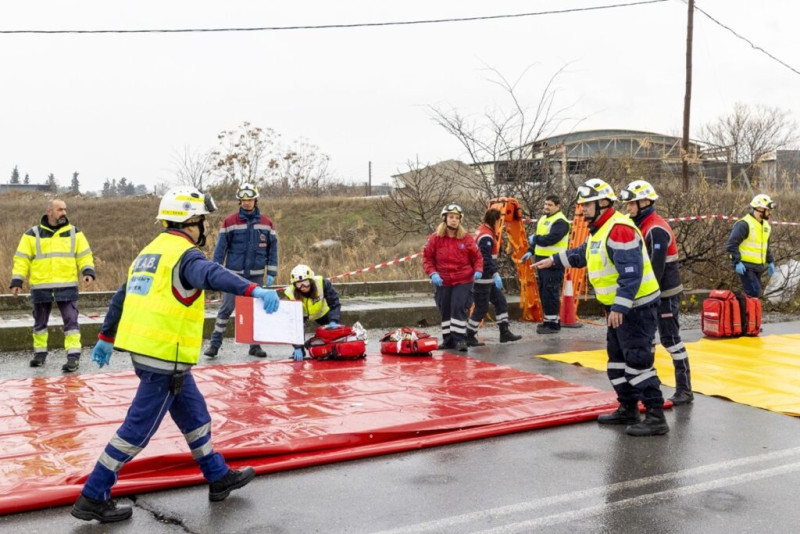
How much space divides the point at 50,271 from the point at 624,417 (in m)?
6.42

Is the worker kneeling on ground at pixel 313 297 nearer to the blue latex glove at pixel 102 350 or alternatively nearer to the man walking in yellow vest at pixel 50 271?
the man walking in yellow vest at pixel 50 271

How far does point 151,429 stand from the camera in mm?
4492

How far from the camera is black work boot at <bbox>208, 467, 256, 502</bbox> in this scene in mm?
4707

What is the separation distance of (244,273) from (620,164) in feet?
38.3

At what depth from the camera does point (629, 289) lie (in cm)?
626

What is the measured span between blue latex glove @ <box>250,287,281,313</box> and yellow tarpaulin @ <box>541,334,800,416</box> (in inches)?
197

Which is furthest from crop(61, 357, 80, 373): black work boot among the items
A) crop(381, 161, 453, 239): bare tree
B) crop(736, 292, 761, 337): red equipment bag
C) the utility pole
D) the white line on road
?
the utility pole

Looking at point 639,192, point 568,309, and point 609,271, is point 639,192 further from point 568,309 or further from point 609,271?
point 568,309

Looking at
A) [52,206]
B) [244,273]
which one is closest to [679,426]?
[244,273]

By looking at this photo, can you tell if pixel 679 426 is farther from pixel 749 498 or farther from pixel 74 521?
pixel 74 521

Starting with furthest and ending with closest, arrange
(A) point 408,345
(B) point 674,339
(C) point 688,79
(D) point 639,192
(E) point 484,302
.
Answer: (C) point 688,79, (E) point 484,302, (A) point 408,345, (B) point 674,339, (D) point 639,192

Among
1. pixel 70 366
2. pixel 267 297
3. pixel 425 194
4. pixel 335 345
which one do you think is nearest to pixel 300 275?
pixel 335 345

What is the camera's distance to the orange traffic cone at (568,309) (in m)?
12.8

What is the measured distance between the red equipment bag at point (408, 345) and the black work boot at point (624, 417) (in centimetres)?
325
